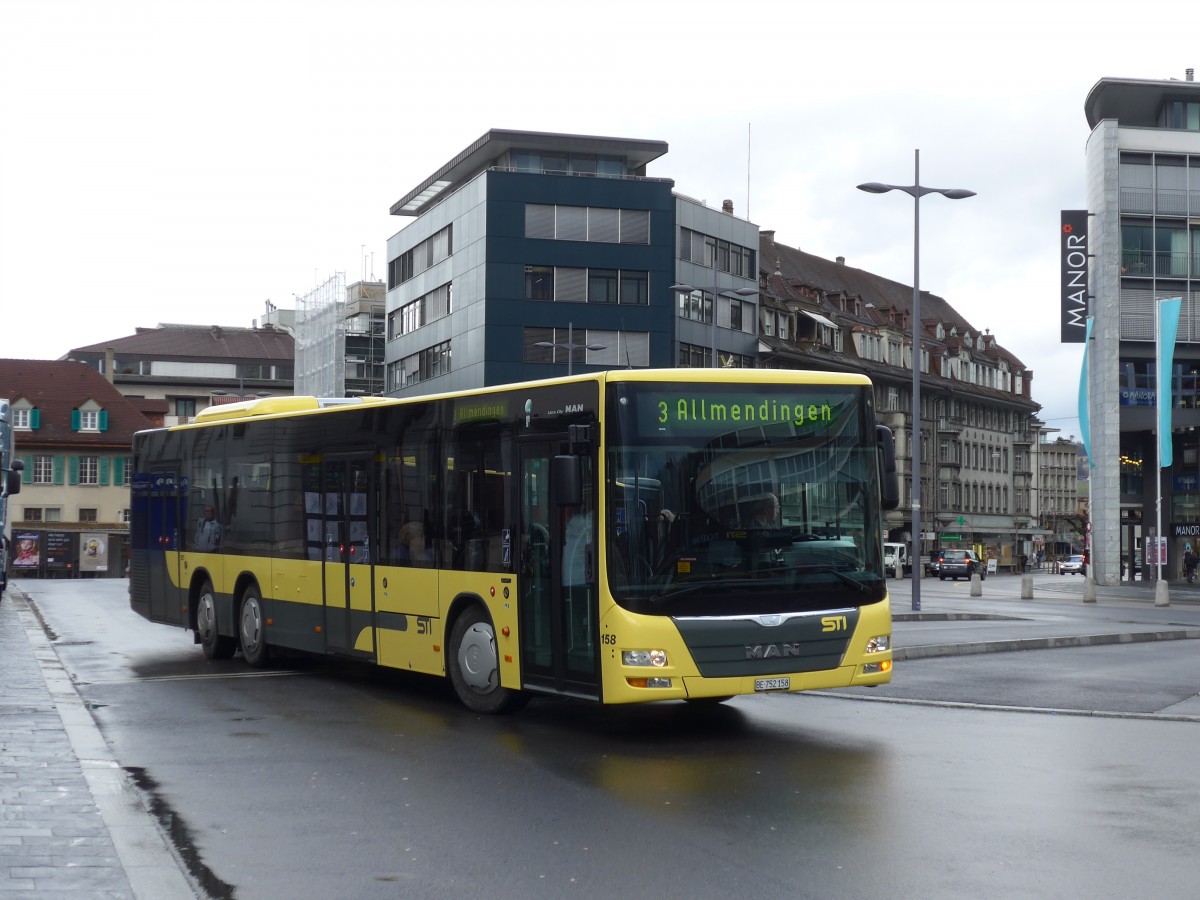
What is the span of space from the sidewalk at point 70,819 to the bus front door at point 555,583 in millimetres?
3408

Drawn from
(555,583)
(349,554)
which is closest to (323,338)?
(349,554)

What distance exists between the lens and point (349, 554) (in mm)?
16016

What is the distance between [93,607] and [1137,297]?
1841 inches

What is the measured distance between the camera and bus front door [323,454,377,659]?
15.6m

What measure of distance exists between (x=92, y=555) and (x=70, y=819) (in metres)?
68.2

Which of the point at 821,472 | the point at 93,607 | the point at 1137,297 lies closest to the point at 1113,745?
the point at 821,472

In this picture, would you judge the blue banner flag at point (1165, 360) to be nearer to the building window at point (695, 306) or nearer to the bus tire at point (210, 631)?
the building window at point (695, 306)

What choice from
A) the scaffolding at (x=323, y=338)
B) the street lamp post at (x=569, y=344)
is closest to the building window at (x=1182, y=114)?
the street lamp post at (x=569, y=344)

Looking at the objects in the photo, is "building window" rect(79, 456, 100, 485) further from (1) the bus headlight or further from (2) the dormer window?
(1) the bus headlight

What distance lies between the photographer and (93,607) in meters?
34.1

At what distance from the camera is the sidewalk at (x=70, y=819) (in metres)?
6.84

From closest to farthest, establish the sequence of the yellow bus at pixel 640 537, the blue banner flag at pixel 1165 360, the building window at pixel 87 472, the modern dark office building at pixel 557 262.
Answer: the yellow bus at pixel 640 537 → the blue banner flag at pixel 1165 360 → the modern dark office building at pixel 557 262 → the building window at pixel 87 472

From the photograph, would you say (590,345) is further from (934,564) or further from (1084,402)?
(934,564)

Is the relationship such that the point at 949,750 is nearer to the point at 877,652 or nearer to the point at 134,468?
the point at 877,652
